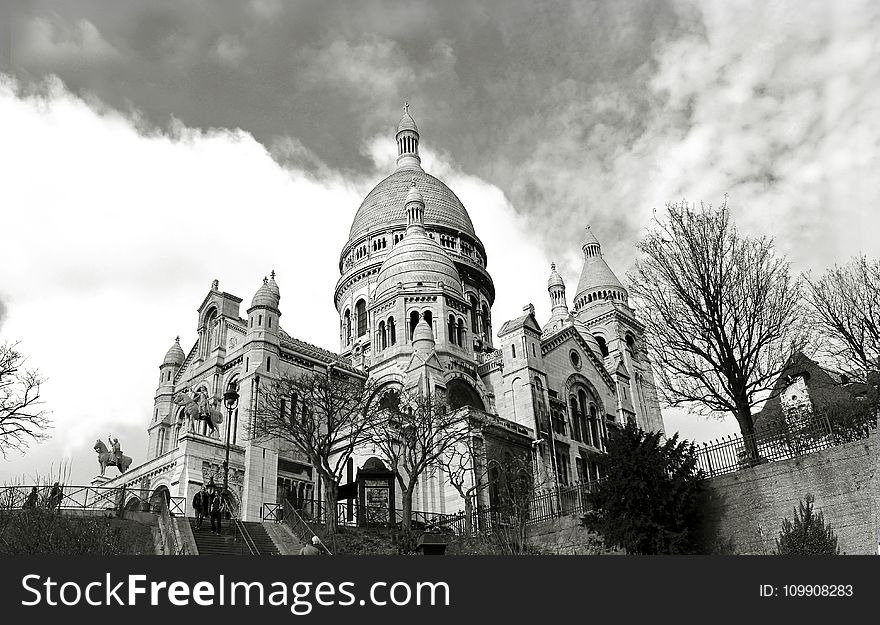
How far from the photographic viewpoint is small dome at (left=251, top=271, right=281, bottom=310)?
4766 cm

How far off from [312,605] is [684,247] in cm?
1966

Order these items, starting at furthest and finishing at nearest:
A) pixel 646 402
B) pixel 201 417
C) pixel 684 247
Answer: pixel 646 402 < pixel 201 417 < pixel 684 247

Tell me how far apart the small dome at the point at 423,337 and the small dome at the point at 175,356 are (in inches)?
701

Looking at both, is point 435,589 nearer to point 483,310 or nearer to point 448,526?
point 448,526

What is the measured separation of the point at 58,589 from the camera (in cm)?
1151

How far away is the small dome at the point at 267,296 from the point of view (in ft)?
156

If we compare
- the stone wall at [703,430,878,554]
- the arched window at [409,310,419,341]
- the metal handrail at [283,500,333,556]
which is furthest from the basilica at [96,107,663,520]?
the stone wall at [703,430,878,554]

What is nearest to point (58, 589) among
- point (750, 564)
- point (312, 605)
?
point (312, 605)

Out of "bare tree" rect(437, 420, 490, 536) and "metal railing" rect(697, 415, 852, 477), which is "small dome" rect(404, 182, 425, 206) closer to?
"bare tree" rect(437, 420, 490, 536)

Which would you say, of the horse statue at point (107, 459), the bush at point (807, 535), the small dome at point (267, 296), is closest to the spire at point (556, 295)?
the small dome at point (267, 296)

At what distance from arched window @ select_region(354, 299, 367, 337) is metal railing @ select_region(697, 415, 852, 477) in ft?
160

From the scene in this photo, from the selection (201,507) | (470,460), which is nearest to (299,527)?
(201,507)

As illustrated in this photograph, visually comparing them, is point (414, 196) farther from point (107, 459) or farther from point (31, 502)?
point (31, 502)

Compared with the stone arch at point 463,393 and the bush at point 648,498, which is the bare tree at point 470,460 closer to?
the stone arch at point 463,393
